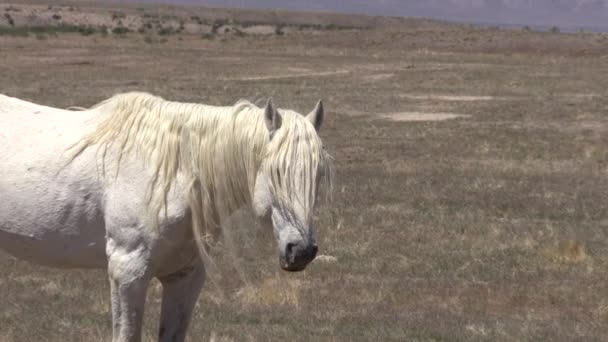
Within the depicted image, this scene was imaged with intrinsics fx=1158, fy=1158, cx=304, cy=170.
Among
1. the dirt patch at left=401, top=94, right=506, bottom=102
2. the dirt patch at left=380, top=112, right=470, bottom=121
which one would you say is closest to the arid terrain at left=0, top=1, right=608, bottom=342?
Answer: the dirt patch at left=380, top=112, right=470, bottom=121

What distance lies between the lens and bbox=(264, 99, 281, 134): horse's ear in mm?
5371

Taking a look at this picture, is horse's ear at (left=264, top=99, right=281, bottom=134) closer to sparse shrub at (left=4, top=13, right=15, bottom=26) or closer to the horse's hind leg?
the horse's hind leg

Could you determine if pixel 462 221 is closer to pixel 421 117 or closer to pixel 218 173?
pixel 218 173

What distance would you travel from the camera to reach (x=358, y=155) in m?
18.1

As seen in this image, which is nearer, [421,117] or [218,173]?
[218,173]

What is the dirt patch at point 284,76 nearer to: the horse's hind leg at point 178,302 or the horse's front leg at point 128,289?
the horse's hind leg at point 178,302

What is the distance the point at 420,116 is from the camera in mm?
24844

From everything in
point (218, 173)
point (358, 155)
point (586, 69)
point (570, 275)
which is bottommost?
point (586, 69)

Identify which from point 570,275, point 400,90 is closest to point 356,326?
point 570,275

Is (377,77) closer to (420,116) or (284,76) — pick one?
(284,76)

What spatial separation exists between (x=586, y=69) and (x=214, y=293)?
3352 centimetres

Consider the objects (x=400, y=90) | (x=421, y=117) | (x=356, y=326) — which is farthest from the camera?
(x=400, y=90)

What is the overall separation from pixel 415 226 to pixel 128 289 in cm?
696

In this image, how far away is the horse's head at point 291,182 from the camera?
5.21 metres
